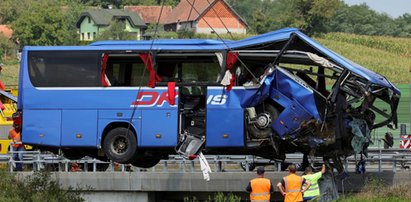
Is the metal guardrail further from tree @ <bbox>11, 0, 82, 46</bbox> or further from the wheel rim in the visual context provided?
tree @ <bbox>11, 0, 82, 46</bbox>

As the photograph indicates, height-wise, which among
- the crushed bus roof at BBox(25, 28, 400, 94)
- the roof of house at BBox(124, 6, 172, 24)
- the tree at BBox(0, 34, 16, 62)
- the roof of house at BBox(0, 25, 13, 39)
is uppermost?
the roof of house at BBox(124, 6, 172, 24)

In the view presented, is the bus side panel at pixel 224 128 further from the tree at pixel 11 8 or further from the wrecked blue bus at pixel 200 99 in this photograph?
the tree at pixel 11 8

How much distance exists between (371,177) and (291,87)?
393 centimetres

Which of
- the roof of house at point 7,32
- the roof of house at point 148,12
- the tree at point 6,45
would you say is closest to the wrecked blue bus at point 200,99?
the tree at point 6,45

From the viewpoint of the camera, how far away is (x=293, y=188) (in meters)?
18.4

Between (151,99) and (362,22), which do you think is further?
(362,22)

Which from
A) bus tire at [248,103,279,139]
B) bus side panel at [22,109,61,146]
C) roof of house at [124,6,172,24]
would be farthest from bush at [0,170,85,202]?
roof of house at [124,6,172,24]

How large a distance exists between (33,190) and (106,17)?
125 meters

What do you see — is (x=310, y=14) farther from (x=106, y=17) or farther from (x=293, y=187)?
(x=293, y=187)

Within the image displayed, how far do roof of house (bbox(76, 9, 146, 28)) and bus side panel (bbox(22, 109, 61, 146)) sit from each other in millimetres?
120343

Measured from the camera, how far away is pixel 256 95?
64.7ft

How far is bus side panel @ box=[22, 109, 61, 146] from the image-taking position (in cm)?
2128

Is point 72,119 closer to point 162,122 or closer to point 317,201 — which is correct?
point 162,122

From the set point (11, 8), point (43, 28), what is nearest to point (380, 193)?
point (43, 28)
